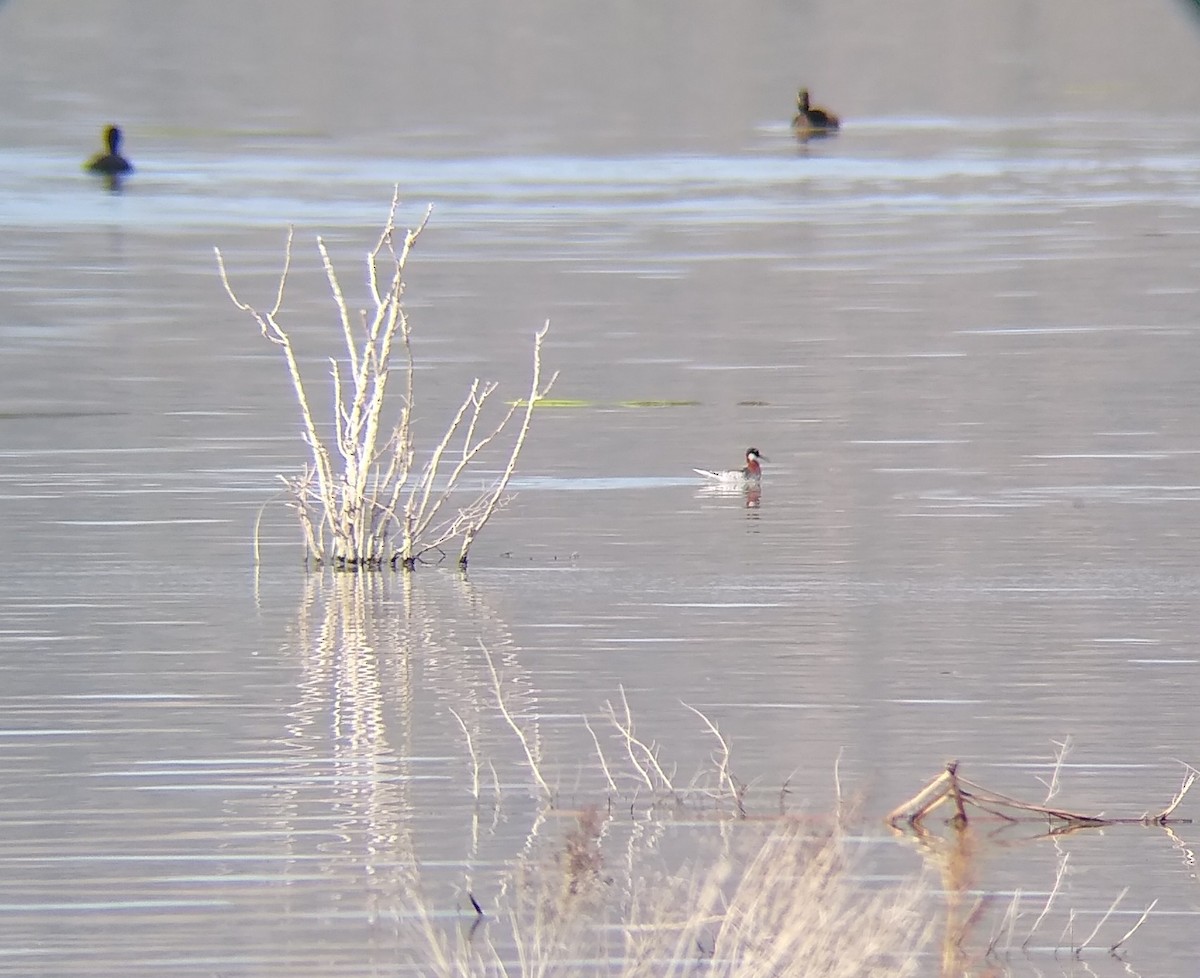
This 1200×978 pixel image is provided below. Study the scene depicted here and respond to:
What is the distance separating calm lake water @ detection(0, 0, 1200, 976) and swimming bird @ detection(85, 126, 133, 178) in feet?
2.85

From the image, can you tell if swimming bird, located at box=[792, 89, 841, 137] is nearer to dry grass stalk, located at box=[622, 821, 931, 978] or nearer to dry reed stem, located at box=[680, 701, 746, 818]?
dry reed stem, located at box=[680, 701, 746, 818]

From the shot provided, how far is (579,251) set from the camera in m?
37.1

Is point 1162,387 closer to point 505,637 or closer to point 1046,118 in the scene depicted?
point 505,637

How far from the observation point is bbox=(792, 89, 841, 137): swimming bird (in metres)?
54.2

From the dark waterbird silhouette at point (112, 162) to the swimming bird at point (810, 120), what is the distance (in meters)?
11.7

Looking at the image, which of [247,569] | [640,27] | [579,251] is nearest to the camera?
[247,569]

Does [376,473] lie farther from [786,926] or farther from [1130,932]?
[786,926]

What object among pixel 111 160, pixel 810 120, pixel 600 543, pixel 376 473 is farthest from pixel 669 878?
pixel 810 120

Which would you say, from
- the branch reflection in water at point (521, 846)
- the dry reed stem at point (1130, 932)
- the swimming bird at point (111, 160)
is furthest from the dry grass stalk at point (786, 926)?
the swimming bird at point (111, 160)

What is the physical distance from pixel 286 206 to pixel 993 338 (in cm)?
1605

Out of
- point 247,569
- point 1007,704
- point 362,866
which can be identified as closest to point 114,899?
point 362,866

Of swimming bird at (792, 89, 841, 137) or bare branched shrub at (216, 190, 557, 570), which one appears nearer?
bare branched shrub at (216, 190, 557, 570)

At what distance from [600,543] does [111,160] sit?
103ft

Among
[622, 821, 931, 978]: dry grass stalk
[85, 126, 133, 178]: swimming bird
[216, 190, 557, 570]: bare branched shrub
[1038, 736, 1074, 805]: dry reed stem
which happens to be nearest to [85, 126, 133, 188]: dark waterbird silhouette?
[85, 126, 133, 178]: swimming bird
